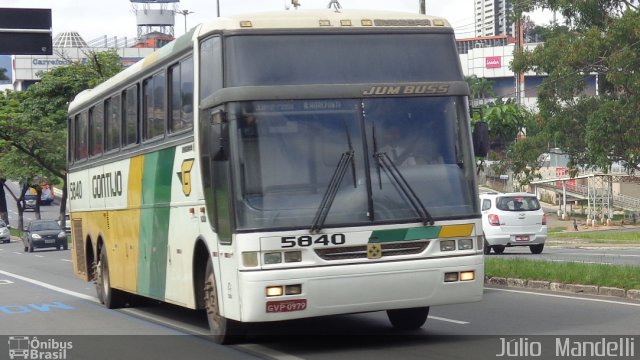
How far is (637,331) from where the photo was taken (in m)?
12.7

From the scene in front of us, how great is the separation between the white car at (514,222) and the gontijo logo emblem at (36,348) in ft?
65.3

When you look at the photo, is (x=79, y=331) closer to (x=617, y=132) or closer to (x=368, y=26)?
(x=368, y=26)

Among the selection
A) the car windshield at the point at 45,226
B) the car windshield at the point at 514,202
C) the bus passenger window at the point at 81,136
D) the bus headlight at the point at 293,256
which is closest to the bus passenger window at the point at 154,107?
the bus headlight at the point at 293,256

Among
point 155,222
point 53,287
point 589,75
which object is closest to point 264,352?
point 155,222

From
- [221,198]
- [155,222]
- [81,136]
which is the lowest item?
[155,222]

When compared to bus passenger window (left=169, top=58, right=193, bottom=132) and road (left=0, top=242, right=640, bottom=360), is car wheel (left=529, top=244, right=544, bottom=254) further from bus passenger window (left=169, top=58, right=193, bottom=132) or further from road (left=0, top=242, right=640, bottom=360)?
bus passenger window (left=169, top=58, right=193, bottom=132)

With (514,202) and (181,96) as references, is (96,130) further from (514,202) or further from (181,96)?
(514,202)

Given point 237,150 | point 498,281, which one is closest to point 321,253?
point 237,150

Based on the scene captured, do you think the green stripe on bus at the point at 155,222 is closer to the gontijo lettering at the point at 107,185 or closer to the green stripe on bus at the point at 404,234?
the gontijo lettering at the point at 107,185

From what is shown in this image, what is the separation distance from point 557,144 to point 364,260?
43.5 meters

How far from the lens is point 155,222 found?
15539mm

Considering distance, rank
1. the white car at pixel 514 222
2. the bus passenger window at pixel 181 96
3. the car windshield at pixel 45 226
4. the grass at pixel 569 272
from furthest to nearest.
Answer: the car windshield at pixel 45 226 → the white car at pixel 514 222 → the grass at pixel 569 272 → the bus passenger window at pixel 181 96

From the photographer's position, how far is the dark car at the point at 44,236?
52938 millimetres

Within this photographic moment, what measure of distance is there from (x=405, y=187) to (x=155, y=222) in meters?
4.64
